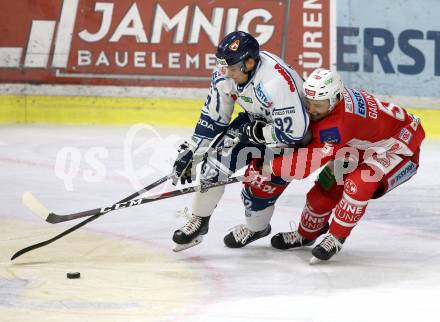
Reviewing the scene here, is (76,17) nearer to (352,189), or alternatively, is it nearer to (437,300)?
(352,189)

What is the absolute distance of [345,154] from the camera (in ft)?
14.9

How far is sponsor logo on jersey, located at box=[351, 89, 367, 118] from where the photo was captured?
14.6 feet

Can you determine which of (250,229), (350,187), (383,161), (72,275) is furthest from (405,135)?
(72,275)

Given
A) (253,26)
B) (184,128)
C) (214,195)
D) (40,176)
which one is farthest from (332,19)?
(214,195)

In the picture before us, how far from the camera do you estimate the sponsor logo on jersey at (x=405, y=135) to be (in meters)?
4.59

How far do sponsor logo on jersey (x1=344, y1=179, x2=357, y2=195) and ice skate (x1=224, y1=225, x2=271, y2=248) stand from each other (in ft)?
1.89

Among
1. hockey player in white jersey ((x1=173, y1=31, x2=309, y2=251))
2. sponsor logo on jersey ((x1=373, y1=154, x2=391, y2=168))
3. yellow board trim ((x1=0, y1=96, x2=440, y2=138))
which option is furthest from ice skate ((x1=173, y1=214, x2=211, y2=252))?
yellow board trim ((x1=0, y1=96, x2=440, y2=138))

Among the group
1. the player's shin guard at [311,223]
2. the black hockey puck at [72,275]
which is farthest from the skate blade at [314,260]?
the black hockey puck at [72,275]

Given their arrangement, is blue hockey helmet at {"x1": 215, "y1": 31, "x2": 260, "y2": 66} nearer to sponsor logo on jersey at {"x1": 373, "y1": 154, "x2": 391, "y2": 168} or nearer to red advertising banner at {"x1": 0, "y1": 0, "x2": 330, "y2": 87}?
sponsor logo on jersey at {"x1": 373, "y1": 154, "x2": 391, "y2": 168}

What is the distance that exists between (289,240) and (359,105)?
0.72 metres

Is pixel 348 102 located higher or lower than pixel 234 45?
lower

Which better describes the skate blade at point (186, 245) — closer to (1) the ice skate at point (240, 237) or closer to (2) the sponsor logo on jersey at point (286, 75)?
(1) the ice skate at point (240, 237)

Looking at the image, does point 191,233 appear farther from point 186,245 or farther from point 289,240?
point 289,240

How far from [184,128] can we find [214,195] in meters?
3.32
